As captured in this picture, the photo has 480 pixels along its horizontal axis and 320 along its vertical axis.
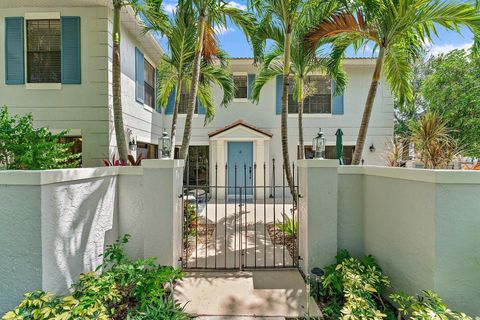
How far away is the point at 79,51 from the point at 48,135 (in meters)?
3.72

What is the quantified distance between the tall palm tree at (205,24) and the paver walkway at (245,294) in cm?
260

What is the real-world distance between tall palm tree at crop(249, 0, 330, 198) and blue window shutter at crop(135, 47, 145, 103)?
4522mm

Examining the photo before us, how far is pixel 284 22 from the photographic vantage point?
200 inches

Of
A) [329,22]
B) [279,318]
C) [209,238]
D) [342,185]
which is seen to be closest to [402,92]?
[329,22]

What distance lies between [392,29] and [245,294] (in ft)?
17.2

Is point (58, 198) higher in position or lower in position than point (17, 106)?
lower

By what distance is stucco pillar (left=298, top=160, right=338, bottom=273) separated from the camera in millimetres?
3475

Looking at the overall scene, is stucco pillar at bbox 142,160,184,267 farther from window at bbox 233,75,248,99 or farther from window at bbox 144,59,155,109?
window at bbox 233,75,248,99

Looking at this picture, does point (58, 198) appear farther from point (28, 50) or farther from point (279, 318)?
point (28, 50)

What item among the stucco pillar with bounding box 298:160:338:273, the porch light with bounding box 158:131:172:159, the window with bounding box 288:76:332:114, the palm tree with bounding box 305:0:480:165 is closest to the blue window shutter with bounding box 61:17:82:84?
the porch light with bounding box 158:131:172:159

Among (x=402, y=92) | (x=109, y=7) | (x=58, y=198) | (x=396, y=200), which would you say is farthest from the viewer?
(x=109, y=7)

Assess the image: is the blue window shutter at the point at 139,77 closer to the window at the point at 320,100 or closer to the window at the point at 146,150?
the window at the point at 146,150

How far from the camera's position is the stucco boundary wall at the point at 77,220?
224 cm

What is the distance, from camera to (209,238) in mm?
5363
